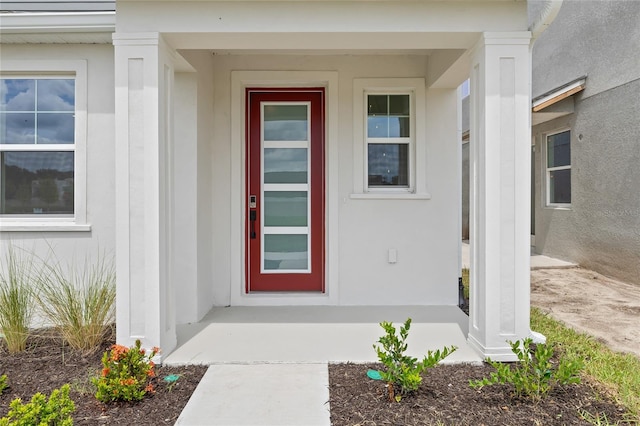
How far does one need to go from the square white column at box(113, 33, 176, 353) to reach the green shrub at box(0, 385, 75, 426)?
1.16m

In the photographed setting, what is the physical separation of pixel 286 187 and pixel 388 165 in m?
1.28

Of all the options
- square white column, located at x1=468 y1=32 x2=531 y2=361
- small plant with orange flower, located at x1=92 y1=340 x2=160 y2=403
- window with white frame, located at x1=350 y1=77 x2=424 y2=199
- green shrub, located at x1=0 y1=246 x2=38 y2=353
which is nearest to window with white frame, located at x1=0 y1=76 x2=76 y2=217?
green shrub, located at x1=0 y1=246 x2=38 y2=353

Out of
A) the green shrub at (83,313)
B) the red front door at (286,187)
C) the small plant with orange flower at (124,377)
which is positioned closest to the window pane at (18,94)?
the green shrub at (83,313)

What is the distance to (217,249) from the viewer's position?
491cm

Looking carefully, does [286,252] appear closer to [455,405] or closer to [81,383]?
[81,383]

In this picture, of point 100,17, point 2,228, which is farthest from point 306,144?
point 2,228

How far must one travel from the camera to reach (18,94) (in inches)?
174

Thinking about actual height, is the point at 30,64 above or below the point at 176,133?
above

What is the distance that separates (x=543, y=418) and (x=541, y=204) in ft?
25.2

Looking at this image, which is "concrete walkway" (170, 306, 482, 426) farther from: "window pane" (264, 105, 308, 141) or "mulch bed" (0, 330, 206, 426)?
"window pane" (264, 105, 308, 141)

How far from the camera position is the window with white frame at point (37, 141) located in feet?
14.4

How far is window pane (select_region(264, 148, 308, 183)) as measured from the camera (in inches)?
201

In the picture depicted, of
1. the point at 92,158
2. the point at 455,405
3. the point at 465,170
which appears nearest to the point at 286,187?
the point at 92,158

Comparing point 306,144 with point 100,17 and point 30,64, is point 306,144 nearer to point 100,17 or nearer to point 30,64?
point 100,17
